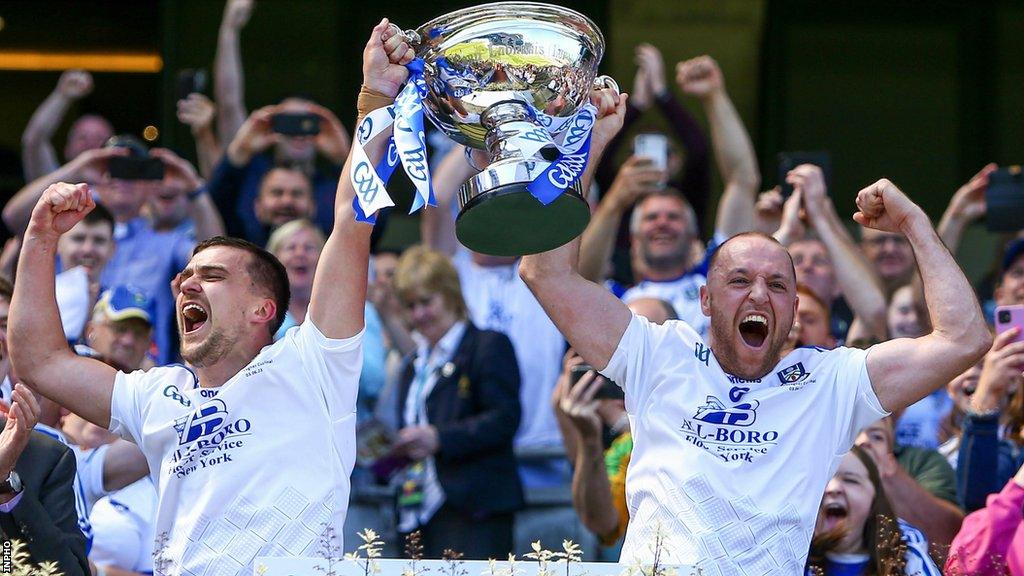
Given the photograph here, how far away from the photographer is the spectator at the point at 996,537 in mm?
5051

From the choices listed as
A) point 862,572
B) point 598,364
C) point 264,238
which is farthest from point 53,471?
point 264,238

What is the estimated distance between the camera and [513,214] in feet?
14.0

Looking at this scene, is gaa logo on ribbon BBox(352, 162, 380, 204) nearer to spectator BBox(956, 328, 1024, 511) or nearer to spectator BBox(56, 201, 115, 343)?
spectator BBox(956, 328, 1024, 511)

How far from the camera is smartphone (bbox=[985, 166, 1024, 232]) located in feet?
24.0

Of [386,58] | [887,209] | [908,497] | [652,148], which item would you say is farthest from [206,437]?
Result: [652,148]

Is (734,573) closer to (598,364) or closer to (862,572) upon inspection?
(598,364)

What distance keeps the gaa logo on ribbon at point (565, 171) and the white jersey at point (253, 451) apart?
79cm

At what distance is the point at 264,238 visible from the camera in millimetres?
8055

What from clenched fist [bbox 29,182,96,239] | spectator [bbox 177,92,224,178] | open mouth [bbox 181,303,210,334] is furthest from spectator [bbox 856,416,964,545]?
spectator [bbox 177,92,224,178]

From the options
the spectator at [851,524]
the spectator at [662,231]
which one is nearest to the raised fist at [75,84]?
the spectator at [662,231]

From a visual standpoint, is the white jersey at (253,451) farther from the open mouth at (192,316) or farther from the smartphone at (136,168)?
the smartphone at (136,168)

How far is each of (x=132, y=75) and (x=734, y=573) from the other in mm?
8092

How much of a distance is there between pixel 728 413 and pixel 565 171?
88cm

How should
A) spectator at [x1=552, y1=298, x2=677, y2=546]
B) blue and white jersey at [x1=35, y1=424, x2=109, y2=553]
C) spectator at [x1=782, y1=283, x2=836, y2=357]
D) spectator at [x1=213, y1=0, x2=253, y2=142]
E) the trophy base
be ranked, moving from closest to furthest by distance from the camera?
the trophy base
blue and white jersey at [x1=35, y1=424, x2=109, y2=553]
spectator at [x1=552, y1=298, x2=677, y2=546]
spectator at [x1=782, y1=283, x2=836, y2=357]
spectator at [x1=213, y1=0, x2=253, y2=142]
